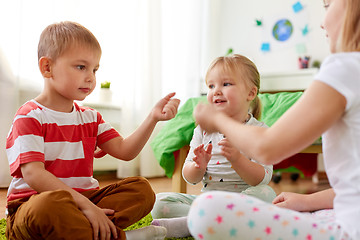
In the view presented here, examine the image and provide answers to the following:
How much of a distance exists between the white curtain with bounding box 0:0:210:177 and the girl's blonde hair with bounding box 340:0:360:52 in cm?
192

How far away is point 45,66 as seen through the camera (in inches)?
44.2

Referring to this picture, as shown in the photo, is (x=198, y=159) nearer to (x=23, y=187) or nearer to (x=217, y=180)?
(x=217, y=180)

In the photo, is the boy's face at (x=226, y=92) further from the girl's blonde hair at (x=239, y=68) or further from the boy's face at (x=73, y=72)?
the boy's face at (x=73, y=72)

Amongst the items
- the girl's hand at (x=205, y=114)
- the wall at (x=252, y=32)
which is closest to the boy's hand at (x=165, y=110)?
the girl's hand at (x=205, y=114)

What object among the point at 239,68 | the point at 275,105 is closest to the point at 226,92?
the point at 239,68

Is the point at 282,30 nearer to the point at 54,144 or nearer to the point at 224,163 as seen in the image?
the point at 224,163

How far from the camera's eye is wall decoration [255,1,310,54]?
3.66 meters

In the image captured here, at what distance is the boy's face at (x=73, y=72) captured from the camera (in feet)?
3.64

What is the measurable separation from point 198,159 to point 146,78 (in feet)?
6.35

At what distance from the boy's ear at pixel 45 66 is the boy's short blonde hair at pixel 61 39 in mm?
14

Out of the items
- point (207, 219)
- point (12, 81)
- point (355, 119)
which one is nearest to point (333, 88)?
point (355, 119)

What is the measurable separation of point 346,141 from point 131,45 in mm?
2407

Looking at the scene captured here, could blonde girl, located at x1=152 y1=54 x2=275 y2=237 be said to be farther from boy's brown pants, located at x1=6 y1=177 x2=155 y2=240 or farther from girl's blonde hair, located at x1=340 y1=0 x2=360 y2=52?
girl's blonde hair, located at x1=340 y1=0 x2=360 y2=52

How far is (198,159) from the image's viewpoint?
1193 mm
